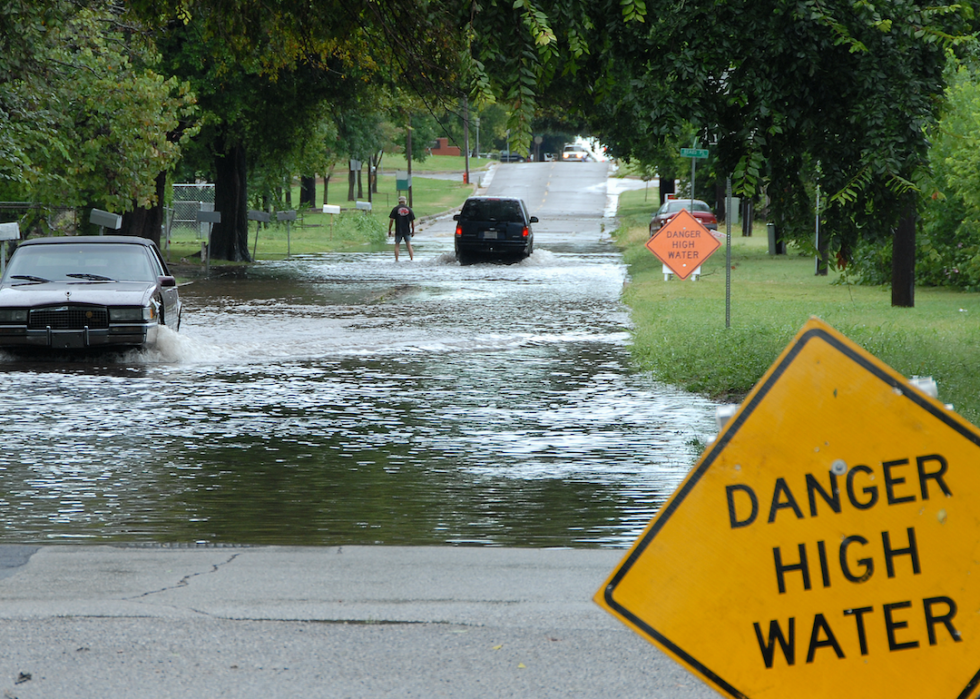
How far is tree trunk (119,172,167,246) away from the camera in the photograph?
27922mm

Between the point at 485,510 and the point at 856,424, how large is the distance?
15.7 ft

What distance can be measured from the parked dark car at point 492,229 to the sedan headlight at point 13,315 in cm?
1975

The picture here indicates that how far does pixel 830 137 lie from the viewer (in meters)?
9.11

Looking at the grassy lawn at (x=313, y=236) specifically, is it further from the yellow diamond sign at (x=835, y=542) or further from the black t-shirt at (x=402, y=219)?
the yellow diamond sign at (x=835, y=542)

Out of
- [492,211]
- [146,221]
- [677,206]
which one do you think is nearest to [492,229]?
[492,211]

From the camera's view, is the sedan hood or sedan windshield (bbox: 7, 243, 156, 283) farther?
sedan windshield (bbox: 7, 243, 156, 283)

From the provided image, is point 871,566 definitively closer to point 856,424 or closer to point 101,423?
point 856,424

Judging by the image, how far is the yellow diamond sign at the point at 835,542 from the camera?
2838 mm

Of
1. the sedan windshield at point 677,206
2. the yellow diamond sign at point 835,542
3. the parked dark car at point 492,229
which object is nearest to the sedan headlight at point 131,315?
the yellow diamond sign at point 835,542

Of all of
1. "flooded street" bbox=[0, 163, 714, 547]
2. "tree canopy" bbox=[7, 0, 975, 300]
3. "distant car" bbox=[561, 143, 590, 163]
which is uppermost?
"distant car" bbox=[561, 143, 590, 163]

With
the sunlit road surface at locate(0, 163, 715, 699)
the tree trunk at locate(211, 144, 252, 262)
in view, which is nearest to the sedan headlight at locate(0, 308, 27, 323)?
the sunlit road surface at locate(0, 163, 715, 699)

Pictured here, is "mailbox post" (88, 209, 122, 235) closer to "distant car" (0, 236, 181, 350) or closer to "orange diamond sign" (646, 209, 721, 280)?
"distant car" (0, 236, 181, 350)

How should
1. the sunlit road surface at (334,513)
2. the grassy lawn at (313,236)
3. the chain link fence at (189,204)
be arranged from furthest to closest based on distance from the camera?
the chain link fence at (189,204) → the grassy lawn at (313,236) → the sunlit road surface at (334,513)

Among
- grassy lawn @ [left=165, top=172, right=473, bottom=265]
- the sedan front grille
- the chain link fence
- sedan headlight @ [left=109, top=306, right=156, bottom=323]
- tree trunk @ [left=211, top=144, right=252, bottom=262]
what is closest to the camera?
the sedan front grille
